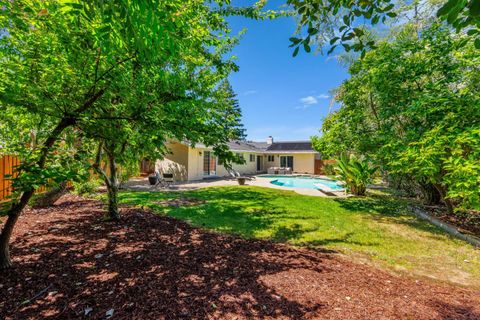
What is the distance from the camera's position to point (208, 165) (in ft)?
74.5

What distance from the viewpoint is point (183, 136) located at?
400 centimetres

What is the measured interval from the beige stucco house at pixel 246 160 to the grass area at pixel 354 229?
30.3 feet

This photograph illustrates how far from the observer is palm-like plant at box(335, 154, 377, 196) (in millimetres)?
12539

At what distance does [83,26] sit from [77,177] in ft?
6.73

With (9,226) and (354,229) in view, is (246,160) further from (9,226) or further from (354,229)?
(9,226)

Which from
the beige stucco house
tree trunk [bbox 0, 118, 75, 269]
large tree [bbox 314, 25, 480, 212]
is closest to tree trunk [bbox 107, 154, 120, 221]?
tree trunk [bbox 0, 118, 75, 269]

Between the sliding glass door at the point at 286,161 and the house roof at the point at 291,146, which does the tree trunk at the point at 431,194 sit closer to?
the house roof at the point at 291,146

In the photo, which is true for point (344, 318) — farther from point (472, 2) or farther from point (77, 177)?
point (77, 177)

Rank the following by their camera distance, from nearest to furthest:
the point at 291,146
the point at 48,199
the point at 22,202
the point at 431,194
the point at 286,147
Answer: the point at 22,202 → the point at 48,199 → the point at 431,194 → the point at 291,146 → the point at 286,147

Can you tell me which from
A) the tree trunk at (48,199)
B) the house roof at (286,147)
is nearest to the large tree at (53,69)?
the tree trunk at (48,199)

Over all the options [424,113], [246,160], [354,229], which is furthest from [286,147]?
[354,229]

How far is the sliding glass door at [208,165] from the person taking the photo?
72.4 ft

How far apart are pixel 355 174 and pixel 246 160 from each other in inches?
467

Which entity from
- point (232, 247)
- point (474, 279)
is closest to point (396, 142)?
point (474, 279)
